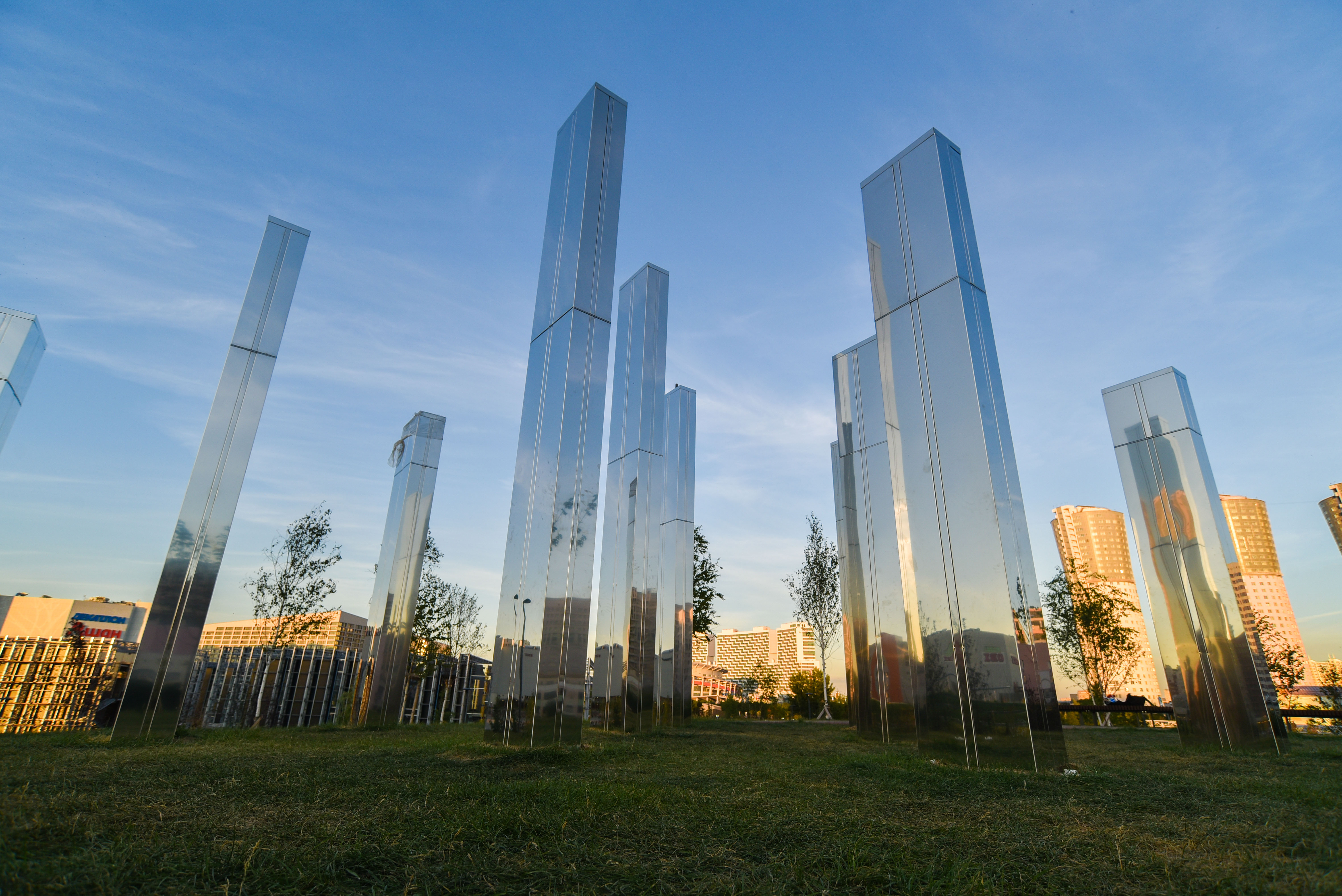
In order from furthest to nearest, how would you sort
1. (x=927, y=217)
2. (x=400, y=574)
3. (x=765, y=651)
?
(x=765, y=651)
(x=400, y=574)
(x=927, y=217)

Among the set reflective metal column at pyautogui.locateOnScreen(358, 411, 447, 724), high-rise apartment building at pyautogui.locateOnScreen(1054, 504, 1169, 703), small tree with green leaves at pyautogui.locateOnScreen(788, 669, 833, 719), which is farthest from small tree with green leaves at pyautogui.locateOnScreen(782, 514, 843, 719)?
high-rise apartment building at pyautogui.locateOnScreen(1054, 504, 1169, 703)

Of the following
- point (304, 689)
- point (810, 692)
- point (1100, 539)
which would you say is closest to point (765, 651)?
point (1100, 539)

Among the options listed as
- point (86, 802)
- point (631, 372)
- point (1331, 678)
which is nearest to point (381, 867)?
point (86, 802)

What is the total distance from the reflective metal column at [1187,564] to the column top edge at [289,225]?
13.6 metres

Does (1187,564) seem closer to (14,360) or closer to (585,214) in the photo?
(585,214)

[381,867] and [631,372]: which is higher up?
[631,372]

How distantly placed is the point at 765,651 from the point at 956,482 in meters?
129

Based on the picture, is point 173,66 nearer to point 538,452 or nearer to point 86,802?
point 538,452

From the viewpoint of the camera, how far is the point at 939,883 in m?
2.09

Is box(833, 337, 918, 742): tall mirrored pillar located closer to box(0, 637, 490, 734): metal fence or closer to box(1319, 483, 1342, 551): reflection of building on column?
box(0, 637, 490, 734): metal fence

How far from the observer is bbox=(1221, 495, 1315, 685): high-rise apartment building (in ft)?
105

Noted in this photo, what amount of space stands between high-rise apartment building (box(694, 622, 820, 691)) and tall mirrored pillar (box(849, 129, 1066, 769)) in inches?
547

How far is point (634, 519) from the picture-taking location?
12.3 metres

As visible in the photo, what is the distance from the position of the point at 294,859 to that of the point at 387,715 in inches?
445
